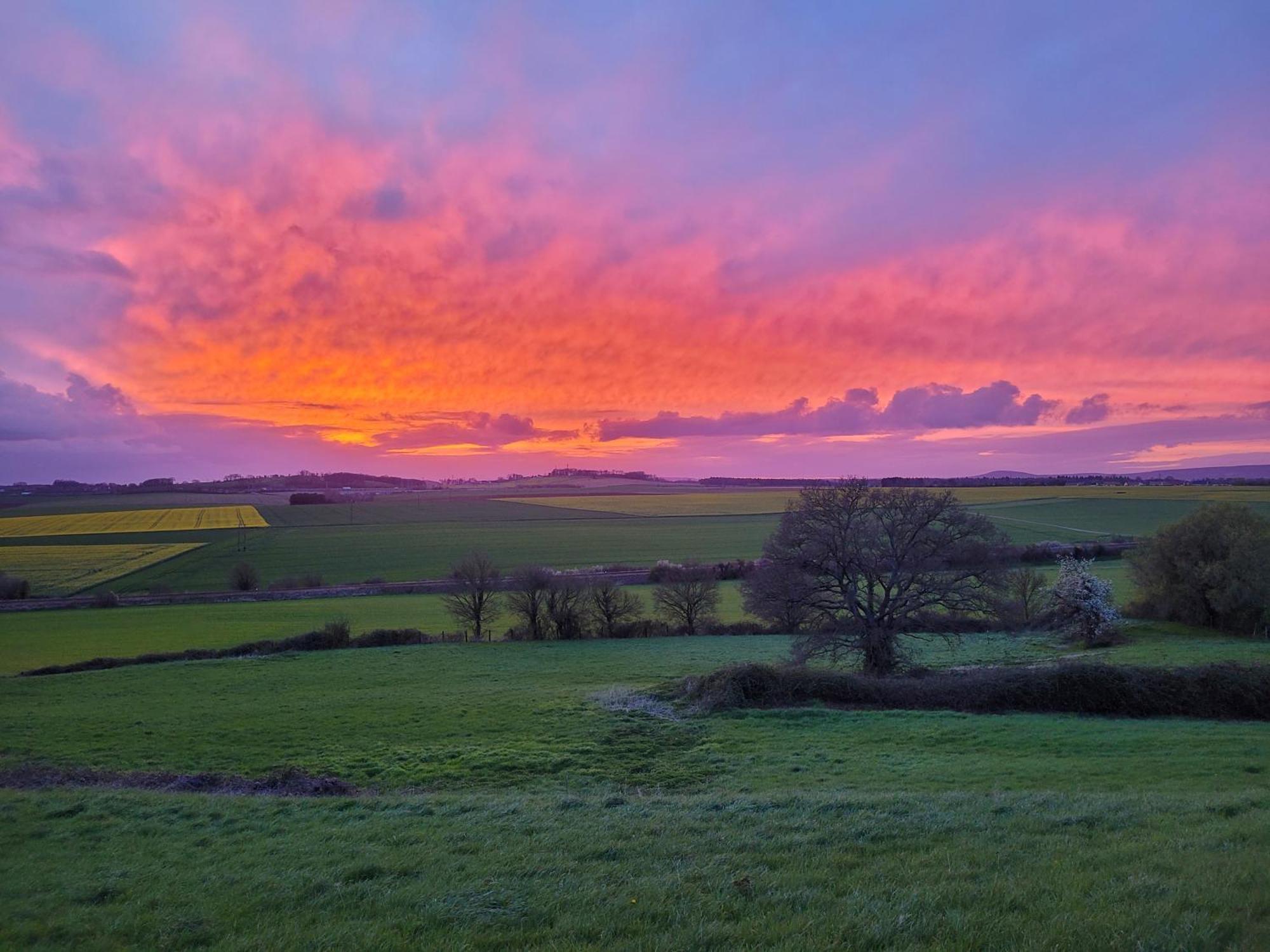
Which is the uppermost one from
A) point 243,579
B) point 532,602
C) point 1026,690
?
point 1026,690

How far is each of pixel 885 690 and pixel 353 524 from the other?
437 feet

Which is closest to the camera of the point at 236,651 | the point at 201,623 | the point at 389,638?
the point at 236,651

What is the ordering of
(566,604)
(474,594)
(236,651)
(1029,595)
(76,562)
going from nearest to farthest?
(236,651)
(1029,595)
(566,604)
(474,594)
(76,562)

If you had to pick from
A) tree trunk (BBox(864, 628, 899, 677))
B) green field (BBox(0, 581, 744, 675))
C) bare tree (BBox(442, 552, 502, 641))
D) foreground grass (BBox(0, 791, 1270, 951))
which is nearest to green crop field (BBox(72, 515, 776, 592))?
green field (BBox(0, 581, 744, 675))

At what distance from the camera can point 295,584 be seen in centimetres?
7725

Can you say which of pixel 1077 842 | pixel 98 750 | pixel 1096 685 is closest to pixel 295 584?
pixel 98 750

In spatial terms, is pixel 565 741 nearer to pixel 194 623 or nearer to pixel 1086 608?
pixel 1086 608

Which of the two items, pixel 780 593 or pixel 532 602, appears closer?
Result: pixel 780 593

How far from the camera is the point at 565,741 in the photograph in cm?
2122

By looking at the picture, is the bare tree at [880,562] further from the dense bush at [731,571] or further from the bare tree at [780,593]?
the dense bush at [731,571]

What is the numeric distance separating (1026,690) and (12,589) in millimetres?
86991

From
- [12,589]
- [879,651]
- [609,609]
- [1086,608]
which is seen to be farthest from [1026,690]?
[12,589]

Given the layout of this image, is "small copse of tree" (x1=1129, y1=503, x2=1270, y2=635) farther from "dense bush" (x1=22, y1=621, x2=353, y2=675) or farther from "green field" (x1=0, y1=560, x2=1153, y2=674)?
"dense bush" (x1=22, y1=621, x2=353, y2=675)

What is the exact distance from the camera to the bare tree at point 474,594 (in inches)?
2280
